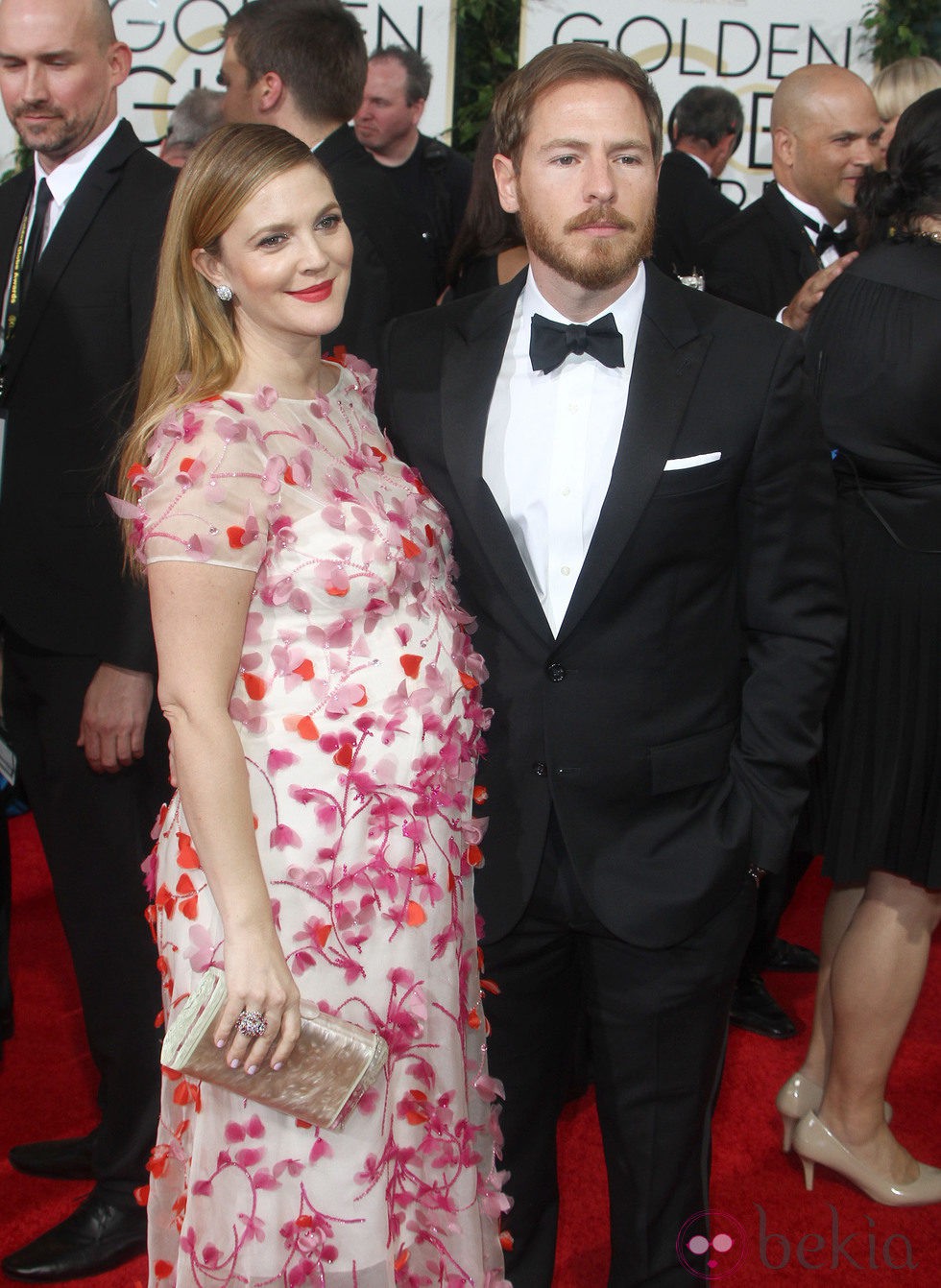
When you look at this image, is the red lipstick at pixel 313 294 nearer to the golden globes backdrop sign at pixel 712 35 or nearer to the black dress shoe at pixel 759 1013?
the black dress shoe at pixel 759 1013

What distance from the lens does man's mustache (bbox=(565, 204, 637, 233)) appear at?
1.78 m

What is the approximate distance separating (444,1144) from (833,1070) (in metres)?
0.99

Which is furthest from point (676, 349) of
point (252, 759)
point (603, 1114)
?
point (603, 1114)

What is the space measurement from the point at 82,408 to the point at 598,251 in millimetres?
941

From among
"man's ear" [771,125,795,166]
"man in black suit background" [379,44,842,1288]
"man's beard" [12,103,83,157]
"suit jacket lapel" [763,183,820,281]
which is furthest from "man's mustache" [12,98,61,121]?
"man's ear" [771,125,795,166]

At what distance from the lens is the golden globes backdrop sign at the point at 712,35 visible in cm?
565

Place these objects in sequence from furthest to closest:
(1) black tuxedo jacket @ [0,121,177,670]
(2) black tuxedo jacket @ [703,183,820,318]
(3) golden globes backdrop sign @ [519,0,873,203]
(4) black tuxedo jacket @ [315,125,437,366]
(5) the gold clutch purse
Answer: (3) golden globes backdrop sign @ [519,0,873,203] < (2) black tuxedo jacket @ [703,183,820,318] < (4) black tuxedo jacket @ [315,125,437,366] < (1) black tuxedo jacket @ [0,121,177,670] < (5) the gold clutch purse

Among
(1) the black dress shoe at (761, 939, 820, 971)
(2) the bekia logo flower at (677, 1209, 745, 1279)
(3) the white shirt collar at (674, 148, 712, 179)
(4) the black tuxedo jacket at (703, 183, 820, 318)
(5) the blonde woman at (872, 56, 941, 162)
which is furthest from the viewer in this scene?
(3) the white shirt collar at (674, 148, 712, 179)

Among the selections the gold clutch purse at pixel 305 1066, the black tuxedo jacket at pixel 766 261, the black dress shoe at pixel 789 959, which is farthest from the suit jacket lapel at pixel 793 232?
the gold clutch purse at pixel 305 1066

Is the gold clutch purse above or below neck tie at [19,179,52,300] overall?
below

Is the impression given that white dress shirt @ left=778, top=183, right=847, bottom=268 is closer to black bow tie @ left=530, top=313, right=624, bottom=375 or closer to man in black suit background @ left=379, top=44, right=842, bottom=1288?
A: man in black suit background @ left=379, top=44, right=842, bottom=1288

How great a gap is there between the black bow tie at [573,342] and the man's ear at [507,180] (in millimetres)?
203

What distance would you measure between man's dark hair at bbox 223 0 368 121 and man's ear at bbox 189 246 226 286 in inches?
54.2

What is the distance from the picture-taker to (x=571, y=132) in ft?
5.94
